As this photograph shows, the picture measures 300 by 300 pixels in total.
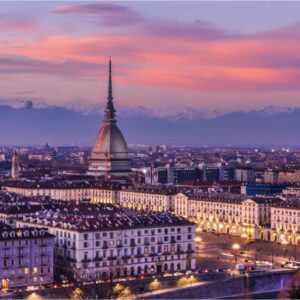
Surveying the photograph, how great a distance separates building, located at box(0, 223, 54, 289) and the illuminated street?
9377 millimetres

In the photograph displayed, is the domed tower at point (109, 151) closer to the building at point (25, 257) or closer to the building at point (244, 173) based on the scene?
the building at point (244, 173)

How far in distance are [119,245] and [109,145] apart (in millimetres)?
61462

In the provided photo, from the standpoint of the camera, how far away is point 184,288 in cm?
4516

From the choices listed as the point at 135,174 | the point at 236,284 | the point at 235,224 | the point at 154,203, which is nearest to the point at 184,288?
the point at 236,284

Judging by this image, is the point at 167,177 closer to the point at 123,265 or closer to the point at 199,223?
the point at 199,223

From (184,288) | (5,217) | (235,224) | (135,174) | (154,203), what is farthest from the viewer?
(135,174)

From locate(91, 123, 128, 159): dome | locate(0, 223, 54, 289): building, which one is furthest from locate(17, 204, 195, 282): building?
locate(91, 123, 128, 159): dome

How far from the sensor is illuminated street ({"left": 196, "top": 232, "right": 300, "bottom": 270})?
175 feet

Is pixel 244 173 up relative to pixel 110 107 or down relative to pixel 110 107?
down

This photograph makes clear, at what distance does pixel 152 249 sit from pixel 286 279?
24.3ft

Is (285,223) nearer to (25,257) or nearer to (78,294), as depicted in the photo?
(25,257)

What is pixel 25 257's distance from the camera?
45969mm

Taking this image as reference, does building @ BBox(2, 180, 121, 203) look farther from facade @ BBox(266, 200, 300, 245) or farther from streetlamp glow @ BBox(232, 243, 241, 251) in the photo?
streetlamp glow @ BBox(232, 243, 241, 251)

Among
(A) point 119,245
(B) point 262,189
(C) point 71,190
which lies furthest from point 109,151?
(A) point 119,245
